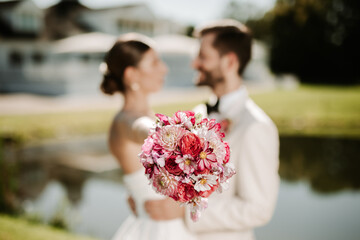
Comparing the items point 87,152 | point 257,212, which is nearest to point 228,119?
point 257,212

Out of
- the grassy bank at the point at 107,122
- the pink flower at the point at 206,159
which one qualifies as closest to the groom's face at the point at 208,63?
the pink flower at the point at 206,159

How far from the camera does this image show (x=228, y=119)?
8.52ft

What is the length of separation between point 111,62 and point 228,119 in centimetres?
103

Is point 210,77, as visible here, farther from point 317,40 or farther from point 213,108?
point 317,40

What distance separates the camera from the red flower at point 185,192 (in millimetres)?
1719

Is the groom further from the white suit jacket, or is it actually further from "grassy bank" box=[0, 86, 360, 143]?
"grassy bank" box=[0, 86, 360, 143]

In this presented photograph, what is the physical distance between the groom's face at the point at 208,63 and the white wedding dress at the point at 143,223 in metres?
0.82

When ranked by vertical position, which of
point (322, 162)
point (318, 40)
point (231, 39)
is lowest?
point (318, 40)

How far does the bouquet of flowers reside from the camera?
170 centimetres

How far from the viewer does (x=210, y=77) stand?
297cm

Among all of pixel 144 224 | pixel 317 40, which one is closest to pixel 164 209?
pixel 144 224

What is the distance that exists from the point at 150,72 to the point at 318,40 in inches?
1881

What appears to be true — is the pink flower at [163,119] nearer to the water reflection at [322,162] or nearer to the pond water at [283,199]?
the pond water at [283,199]

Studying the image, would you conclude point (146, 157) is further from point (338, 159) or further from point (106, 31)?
point (106, 31)
